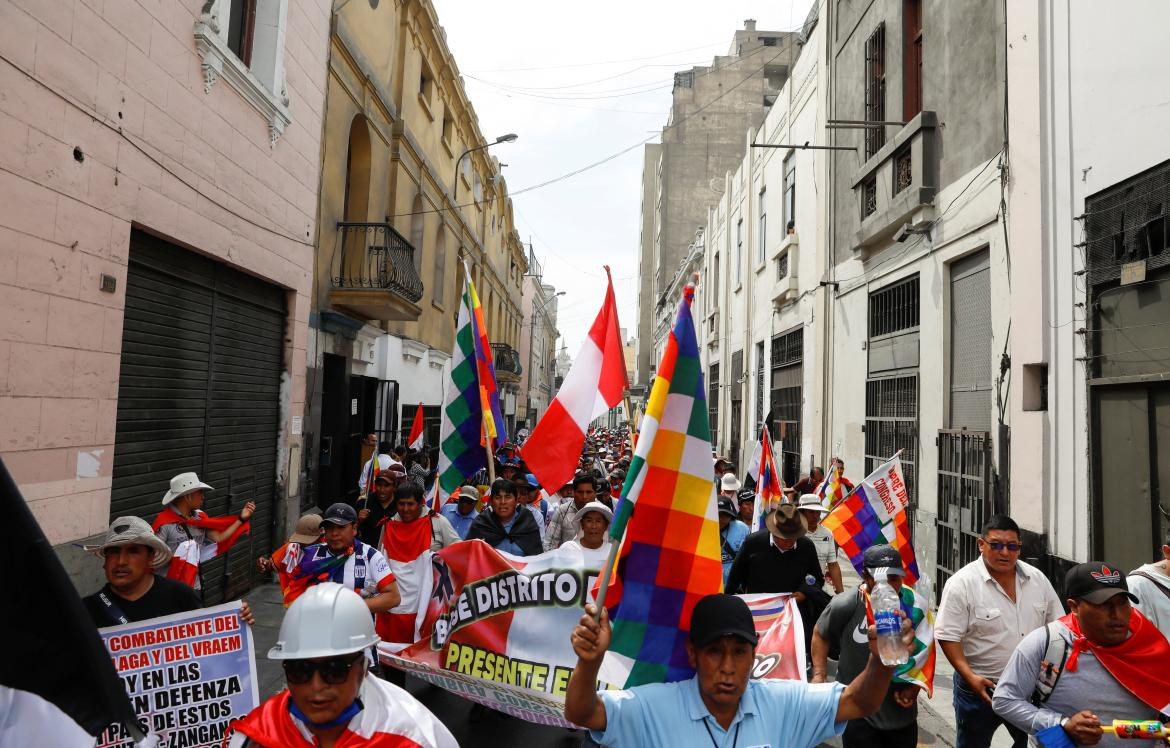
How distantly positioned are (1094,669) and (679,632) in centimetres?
194

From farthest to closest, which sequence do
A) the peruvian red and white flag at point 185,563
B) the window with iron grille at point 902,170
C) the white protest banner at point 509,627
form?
the window with iron grille at point 902,170 < the peruvian red and white flag at point 185,563 < the white protest banner at point 509,627

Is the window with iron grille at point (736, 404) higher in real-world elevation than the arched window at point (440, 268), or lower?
lower

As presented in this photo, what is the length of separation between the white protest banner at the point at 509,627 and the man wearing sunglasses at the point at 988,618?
92 centimetres

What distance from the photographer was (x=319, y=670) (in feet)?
7.35

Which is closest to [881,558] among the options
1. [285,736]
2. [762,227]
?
[285,736]

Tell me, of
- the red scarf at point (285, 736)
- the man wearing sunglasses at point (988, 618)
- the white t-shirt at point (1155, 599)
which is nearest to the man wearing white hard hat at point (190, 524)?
the red scarf at point (285, 736)

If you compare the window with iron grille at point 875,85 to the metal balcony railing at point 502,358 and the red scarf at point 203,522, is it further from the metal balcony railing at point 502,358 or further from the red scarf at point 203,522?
the metal balcony railing at point 502,358

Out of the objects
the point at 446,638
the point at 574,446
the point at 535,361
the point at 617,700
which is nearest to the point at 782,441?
the point at 574,446

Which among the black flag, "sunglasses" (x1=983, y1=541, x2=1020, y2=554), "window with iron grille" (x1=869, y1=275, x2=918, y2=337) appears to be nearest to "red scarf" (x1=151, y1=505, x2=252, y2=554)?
the black flag

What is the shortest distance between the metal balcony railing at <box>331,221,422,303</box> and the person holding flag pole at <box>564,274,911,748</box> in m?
9.71

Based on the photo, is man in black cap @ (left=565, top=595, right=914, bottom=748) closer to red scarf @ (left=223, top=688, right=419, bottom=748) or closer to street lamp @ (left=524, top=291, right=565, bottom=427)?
red scarf @ (left=223, top=688, right=419, bottom=748)

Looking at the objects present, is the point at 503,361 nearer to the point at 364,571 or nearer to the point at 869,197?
the point at 869,197

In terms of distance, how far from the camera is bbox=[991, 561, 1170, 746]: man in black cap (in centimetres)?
312

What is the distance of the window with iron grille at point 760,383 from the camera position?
21297mm
